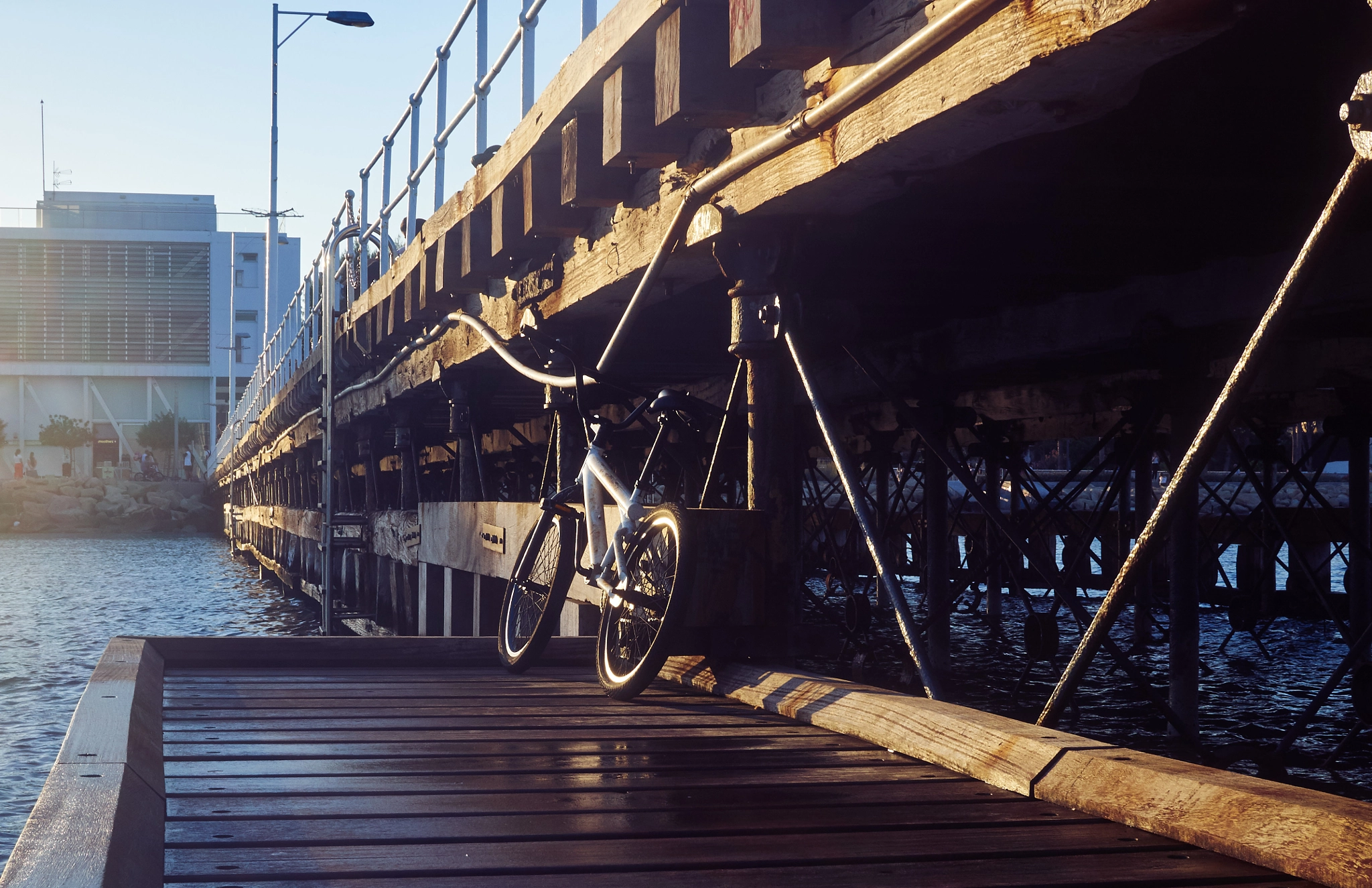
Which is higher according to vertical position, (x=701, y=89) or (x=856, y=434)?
(x=701, y=89)

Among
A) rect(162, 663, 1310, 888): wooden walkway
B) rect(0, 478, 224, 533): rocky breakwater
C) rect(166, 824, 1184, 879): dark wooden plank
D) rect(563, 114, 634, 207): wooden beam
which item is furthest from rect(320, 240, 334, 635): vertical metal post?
rect(0, 478, 224, 533): rocky breakwater

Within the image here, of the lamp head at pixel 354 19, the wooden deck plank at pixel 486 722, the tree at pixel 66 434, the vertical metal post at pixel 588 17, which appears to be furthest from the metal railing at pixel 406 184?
the tree at pixel 66 434

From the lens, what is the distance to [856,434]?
48.4 ft

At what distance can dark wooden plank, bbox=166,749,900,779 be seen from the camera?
3.92 m

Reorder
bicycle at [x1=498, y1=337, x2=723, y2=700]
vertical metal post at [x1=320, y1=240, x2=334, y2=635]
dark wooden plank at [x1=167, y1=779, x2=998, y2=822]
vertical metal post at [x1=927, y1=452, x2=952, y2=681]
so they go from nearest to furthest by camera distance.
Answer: dark wooden plank at [x1=167, y1=779, x2=998, y2=822] → bicycle at [x1=498, y1=337, x2=723, y2=700] → vertical metal post at [x1=927, y1=452, x2=952, y2=681] → vertical metal post at [x1=320, y1=240, x2=334, y2=635]

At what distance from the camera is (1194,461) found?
352cm

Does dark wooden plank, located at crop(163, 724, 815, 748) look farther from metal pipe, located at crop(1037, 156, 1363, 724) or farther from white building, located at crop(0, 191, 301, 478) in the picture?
white building, located at crop(0, 191, 301, 478)

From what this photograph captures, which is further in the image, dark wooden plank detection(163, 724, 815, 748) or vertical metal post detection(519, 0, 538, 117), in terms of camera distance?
vertical metal post detection(519, 0, 538, 117)

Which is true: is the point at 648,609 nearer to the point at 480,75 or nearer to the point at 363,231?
the point at 480,75

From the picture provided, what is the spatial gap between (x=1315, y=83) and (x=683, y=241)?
2.67 m

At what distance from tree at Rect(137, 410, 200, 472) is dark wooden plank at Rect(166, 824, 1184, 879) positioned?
268 ft

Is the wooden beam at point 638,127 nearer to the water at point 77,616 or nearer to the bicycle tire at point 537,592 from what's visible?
the bicycle tire at point 537,592

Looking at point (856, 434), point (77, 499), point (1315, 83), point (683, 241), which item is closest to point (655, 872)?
point (1315, 83)

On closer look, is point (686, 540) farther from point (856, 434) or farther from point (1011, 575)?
point (856, 434)
